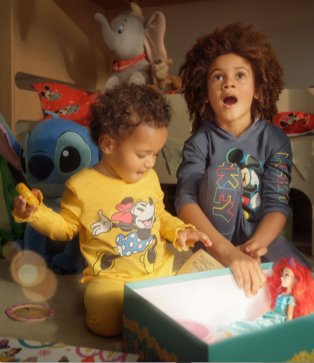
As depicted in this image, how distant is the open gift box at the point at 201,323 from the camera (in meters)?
0.45

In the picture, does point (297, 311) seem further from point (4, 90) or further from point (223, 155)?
point (4, 90)

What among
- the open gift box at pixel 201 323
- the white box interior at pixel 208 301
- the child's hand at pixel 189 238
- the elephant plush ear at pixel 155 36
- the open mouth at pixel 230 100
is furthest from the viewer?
the elephant plush ear at pixel 155 36

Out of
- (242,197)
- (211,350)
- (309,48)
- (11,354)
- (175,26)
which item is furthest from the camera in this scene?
(175,26)

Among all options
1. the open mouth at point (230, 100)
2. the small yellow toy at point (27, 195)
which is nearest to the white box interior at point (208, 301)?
the small yellow toy at point (27, 195)

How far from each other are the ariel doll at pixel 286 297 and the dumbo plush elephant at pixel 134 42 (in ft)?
3.39

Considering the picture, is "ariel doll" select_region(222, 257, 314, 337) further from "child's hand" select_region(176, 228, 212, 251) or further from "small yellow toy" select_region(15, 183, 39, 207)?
A: "small yellow toy" select_region(15, 183, 39, 207)

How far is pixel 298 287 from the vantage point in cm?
63

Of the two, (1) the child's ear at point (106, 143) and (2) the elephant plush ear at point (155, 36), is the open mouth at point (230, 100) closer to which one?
(1) the child's ear at point (106, 143)

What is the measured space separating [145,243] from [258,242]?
205mm

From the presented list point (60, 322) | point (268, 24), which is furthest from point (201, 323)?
point (268, 24)

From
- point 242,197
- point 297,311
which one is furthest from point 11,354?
point 242,197

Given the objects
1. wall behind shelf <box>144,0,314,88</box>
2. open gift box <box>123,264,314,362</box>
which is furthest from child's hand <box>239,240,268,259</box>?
wall behind shelf <box>144,0,314,88</box>

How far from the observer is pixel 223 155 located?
90cm

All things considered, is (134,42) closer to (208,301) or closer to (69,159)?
(69,159)
